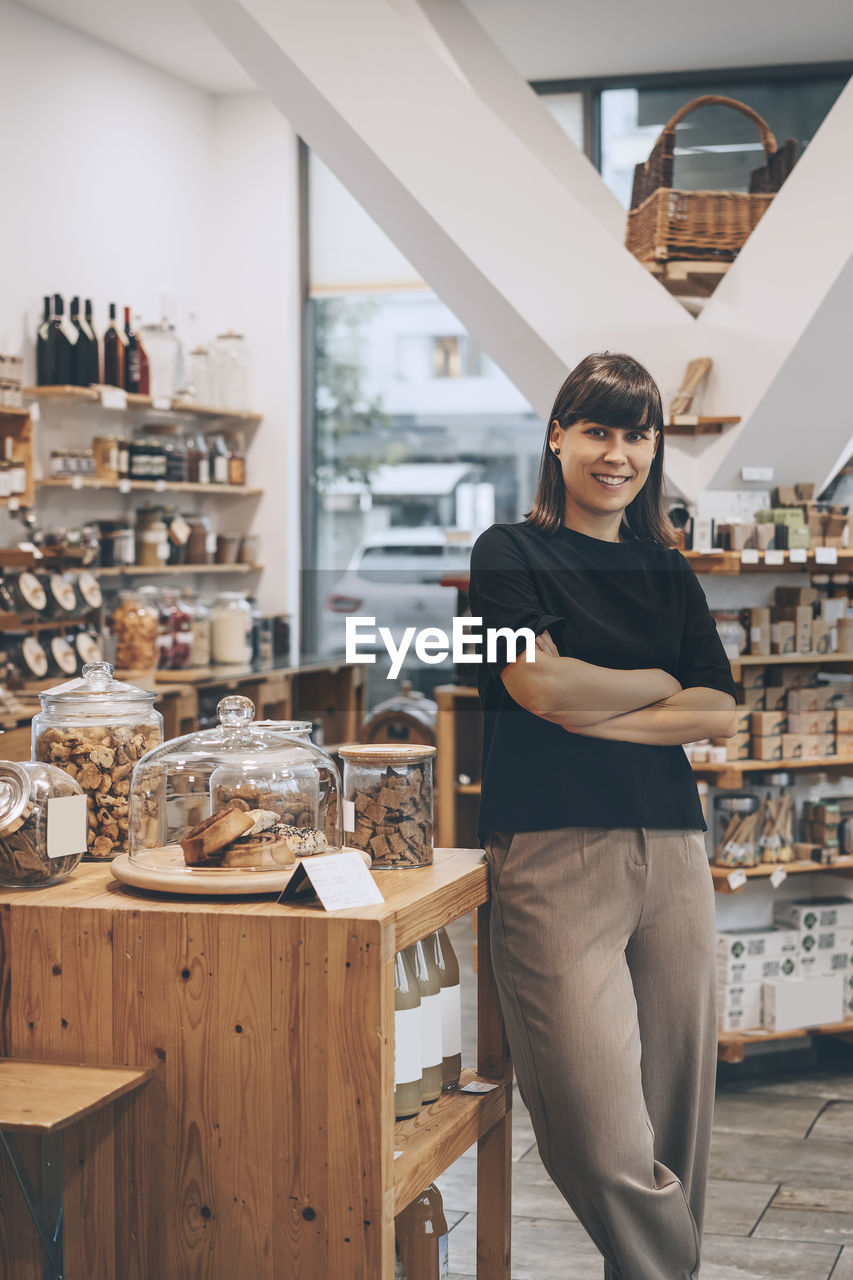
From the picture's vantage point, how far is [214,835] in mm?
1787

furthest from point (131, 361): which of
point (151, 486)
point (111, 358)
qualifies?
point (151, 486)

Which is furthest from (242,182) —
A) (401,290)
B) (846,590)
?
(846,590)

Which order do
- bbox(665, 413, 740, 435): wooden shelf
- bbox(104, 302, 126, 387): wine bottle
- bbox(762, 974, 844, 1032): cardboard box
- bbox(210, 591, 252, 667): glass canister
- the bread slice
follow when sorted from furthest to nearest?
bbox(210, 591, 252, 667): glass canister < bbox(104, 302, 126, 387): wine bottle < bbox(762, 974, 844, 1032): cardboard box < bbox(665, 413, 740, 435): wooden shelf < the bread slice

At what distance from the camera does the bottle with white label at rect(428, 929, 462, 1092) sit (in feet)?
6.68

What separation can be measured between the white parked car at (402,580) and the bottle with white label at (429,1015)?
15.9 feet

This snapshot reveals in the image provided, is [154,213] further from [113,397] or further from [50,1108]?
[50,1108]

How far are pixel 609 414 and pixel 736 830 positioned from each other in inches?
82.2

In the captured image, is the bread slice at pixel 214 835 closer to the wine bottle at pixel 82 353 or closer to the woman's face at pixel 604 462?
the woman's face at pixel 604 462

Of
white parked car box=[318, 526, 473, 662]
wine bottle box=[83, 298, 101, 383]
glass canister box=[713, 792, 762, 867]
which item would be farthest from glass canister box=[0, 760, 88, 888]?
white parked car box=[318, 526, 473, 662]

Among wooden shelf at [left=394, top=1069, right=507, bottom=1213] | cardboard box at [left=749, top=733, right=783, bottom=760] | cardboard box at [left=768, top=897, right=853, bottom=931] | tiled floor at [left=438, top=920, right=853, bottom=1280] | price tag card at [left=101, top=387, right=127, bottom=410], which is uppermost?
price tag card at [left=101, top=387, right=127, bottom=410]

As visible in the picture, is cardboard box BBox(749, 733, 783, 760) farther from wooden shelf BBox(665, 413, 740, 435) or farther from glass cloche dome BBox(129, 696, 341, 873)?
glass cloche dome BBox(129, 696, 341, 873)

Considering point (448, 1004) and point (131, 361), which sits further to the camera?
point (131, 361)

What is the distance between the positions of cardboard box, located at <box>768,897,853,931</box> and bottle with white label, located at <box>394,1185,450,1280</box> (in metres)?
2.16

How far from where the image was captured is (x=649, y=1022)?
2.05 meters
